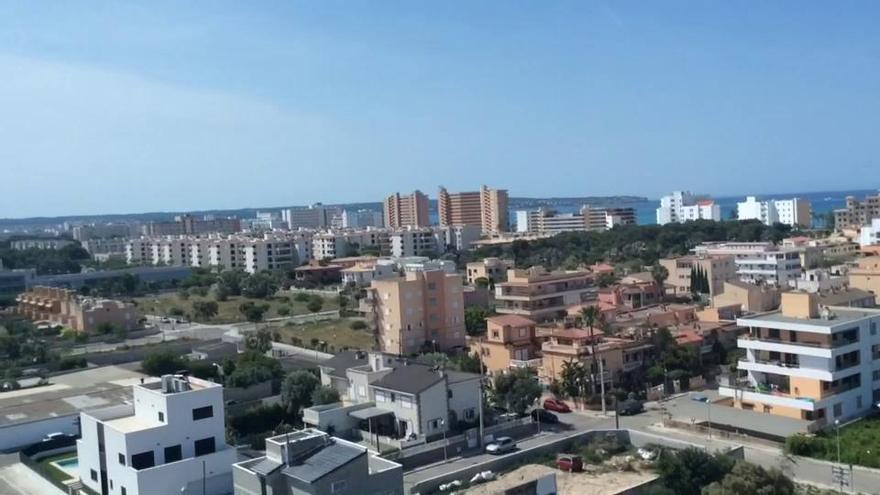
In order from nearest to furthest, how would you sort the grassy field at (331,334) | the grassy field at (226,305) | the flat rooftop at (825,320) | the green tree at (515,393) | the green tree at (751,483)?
the green tree at (751,483), the flat rooftop at (825,320), the green tree at (515,393), the grassy field at (331,334), the grassy field at (226,305)

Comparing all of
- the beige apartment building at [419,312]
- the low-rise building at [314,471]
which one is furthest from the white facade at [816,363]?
the beige apartment building at [419,312]

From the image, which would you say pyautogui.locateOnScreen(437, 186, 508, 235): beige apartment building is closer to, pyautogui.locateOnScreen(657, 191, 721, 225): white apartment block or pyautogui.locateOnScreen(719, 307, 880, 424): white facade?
pyautogui.locateOnScreen(657, 191, 721, 225): white apartment block

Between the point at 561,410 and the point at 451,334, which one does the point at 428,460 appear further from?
the point at 451,334

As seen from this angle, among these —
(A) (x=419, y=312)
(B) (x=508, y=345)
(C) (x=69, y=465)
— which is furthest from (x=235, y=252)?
(C) (x=69, y=465)

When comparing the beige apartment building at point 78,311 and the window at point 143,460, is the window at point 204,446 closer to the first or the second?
the window at point 143,460

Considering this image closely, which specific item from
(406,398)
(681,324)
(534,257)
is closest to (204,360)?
(406,398)

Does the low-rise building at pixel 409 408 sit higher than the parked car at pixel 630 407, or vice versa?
the low-rise building at pixel 409 408
